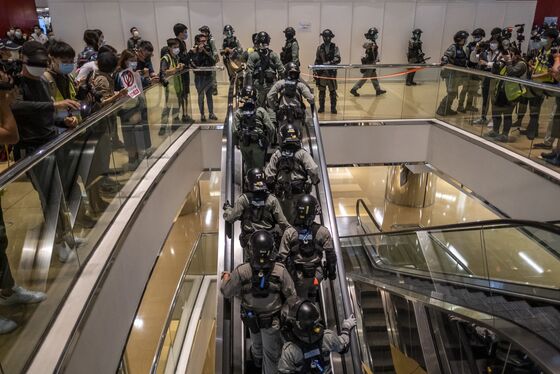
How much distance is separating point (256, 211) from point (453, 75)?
6017 mm

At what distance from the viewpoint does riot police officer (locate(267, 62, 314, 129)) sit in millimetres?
7090

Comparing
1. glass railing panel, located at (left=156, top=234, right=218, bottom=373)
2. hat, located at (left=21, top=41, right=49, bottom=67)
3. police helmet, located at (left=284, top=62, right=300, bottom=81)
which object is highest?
hat, located at (left=21, top=41, right=49, bottom=67)

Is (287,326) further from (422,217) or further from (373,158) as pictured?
(422,217)

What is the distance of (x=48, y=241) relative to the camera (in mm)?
3473

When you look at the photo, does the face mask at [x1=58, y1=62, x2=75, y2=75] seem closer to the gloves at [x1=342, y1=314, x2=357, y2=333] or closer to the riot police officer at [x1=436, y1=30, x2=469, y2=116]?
the gloves at [x1=342, y1=314, x2=357, y2=333]

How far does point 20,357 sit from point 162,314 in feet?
22.6

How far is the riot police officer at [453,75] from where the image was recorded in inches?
345

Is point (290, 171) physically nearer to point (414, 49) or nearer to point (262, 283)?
point (262, 283)

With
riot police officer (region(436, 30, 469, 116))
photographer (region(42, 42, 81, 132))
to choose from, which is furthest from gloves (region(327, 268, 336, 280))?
riot police officer (region(436, 30, 469, 116))

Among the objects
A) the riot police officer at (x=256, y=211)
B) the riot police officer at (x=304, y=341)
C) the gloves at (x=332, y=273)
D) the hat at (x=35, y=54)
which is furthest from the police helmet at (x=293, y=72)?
the riot police officer at (x=304, y=341)

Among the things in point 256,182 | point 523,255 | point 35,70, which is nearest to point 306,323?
point 256,182

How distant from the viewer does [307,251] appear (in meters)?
4.44

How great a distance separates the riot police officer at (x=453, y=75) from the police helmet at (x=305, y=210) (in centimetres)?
559

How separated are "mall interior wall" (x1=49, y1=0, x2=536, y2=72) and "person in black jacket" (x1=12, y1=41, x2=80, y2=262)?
10.3 meters
